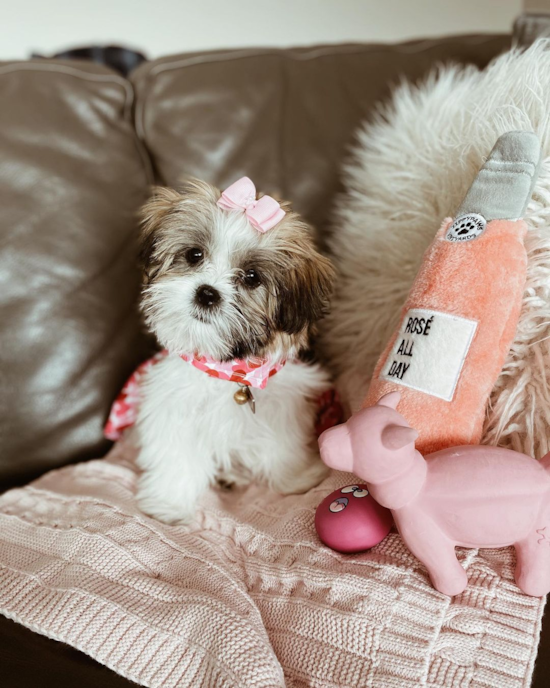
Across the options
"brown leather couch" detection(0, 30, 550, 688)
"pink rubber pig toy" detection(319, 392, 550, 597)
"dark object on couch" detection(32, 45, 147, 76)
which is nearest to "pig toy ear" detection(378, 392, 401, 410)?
"pink rubber pig toy" detection(319, 392, 550, 597)

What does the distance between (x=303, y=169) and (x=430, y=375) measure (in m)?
0.80

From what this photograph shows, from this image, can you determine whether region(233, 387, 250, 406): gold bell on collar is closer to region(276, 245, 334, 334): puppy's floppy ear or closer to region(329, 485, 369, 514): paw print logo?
region(276, 245, 334, 334): puppy's floppy ear

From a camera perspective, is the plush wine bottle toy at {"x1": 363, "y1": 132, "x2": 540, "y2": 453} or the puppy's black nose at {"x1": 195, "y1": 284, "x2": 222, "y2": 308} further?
the puppy's black nose at {"x1": 195, "y1": 284, "x2": 222, "y2": 308}

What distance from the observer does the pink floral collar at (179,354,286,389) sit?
1.07 meters

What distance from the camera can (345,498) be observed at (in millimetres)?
888

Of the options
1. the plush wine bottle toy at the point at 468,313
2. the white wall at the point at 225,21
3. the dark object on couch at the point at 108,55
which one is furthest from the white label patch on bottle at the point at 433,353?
the white wall at the point at 225,21

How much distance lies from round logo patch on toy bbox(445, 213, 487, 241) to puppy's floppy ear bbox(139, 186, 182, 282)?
0.52m

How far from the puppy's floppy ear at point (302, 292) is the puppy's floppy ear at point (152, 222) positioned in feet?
0.84

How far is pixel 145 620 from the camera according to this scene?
2.59 feet

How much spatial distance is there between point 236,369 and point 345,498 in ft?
1.06

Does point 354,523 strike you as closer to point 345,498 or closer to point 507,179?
point 345,498

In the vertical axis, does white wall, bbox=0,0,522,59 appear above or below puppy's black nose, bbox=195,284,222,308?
above

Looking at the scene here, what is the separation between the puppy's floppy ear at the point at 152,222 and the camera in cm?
108

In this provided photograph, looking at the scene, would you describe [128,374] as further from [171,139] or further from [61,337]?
[171,139]
